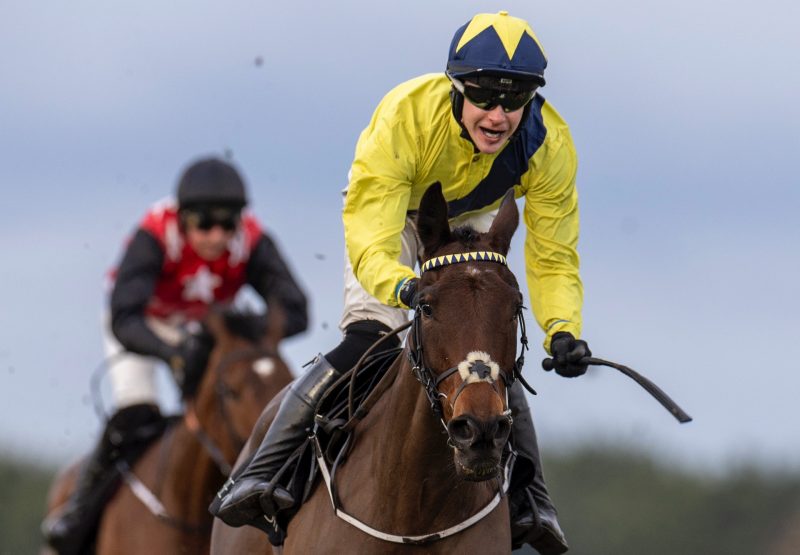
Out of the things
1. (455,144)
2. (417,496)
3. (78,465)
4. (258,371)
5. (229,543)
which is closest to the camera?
(417,496)

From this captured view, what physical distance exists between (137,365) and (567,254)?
239 inches

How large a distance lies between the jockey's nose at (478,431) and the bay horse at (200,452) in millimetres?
5357

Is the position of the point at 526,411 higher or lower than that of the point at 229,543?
higher

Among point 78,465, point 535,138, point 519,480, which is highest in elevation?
point 535,138

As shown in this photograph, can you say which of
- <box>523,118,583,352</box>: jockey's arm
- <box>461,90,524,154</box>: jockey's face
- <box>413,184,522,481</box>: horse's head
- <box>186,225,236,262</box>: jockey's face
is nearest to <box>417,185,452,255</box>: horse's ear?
<box>413,184,522,481</box>: horse's head

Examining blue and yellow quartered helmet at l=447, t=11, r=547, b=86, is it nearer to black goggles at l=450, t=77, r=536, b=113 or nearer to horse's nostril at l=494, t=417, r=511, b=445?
black goggles at l=450, t=77, r=536, b=113

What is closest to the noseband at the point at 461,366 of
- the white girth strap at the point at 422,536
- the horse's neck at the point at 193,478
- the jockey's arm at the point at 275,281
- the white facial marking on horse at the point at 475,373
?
the white facial marking on horse at the point at 475,373

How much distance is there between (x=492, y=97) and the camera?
28.2 ft

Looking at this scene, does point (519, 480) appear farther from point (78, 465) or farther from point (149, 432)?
point (78, 465)

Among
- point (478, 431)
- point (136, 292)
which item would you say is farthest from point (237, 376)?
point (478, 431)

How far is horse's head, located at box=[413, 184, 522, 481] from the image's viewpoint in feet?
24.5

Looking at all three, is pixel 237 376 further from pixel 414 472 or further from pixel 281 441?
pixel 414 472

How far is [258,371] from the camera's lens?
1298 cm

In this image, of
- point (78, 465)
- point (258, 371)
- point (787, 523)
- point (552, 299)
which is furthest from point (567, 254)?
point (787, 523)
